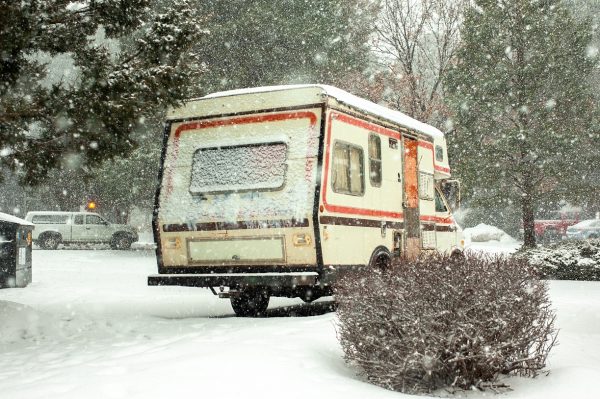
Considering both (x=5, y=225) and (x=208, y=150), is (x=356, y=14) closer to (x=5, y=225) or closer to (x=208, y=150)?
(x=5, y=225)

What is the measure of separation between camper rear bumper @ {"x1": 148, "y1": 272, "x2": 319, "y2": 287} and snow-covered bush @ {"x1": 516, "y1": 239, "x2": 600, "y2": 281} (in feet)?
29.4

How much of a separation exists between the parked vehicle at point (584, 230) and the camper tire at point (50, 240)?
936 inches

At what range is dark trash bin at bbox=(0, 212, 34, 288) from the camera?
14891 mm

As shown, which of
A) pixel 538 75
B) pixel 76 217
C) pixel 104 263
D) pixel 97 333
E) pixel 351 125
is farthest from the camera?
pixel 76 217

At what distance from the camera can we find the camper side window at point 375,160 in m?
10.9

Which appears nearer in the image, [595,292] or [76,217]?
[595,292]

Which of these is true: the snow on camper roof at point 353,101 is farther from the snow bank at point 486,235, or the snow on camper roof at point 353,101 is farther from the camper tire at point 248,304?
the snow bank at point 486,235

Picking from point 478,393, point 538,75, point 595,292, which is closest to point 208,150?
point 478,393

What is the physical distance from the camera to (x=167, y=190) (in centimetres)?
Answer: 1055

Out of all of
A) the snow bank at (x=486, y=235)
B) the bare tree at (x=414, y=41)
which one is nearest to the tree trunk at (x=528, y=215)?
the bare tree at (x=414, y=41)

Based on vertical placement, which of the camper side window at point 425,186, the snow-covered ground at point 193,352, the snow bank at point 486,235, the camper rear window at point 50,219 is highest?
the camper rear window at point 50,219

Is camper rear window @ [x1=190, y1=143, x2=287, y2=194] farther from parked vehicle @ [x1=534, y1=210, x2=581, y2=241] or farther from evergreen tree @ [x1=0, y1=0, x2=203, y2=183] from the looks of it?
parked vehicle @ [x1=534, y1=210, x2=581, y2=241]

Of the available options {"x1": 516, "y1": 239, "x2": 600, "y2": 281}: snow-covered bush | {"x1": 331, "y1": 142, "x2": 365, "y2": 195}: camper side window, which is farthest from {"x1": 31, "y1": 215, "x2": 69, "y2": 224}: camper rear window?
{"x1": 331, "y1": 142, "x2": 365, "y2": 195}: camper side window

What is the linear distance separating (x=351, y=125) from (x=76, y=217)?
1032 inches
